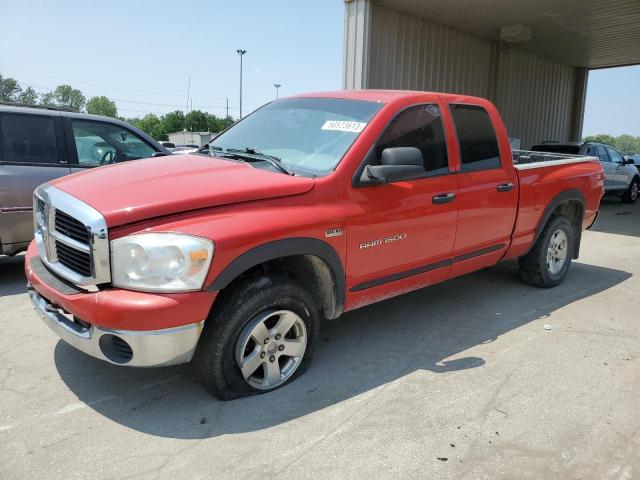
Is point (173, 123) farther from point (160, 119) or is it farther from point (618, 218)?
point (618, 218)

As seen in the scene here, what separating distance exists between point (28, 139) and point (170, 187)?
329cm

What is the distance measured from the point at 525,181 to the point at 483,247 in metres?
0.85

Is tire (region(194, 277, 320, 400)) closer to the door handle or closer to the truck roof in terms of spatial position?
the door handle

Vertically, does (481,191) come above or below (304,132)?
below

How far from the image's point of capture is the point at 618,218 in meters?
11.9

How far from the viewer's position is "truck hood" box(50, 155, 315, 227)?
8.93 feet

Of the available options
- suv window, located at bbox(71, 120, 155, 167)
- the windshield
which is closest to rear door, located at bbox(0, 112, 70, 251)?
suv window, located at bbox(71, 120, 155, 167)

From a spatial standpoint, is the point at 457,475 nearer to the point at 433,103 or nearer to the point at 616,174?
the point at 433,103

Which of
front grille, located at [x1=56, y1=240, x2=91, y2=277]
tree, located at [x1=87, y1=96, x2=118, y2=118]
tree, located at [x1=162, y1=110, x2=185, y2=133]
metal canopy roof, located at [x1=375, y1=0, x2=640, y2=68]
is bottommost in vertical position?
front grille, located at [x1=56, y1=240, x2=91, y2=277]

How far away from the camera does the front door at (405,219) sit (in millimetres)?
3416

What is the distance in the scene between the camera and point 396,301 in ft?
16.5

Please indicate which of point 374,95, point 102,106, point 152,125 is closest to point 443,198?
point 374,95

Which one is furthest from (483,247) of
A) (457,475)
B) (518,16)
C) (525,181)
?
(518,16)

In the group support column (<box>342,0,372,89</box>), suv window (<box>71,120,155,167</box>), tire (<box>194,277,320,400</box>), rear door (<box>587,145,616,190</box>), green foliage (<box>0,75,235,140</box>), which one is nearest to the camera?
tire (<box>194,277,320,400</box>)
